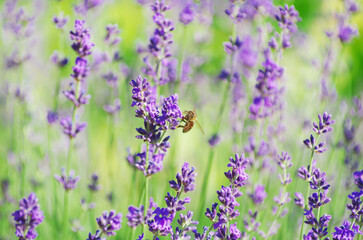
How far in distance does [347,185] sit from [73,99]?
1376 mm

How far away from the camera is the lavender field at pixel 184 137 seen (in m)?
1.42

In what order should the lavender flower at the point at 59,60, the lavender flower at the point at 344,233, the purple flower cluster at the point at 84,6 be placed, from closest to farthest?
the lavender flower at the point at 344,233 < the lavender flower at the point at 59,60 < the purple flower cluster at the point at 84,6

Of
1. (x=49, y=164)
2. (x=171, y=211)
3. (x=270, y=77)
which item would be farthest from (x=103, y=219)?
(x=49, y=164)

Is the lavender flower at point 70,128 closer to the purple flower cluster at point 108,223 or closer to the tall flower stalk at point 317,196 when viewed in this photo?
the purple flower cluster at point 108,223

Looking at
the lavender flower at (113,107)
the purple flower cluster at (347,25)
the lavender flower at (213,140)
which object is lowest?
the lavender flower at (213,140)

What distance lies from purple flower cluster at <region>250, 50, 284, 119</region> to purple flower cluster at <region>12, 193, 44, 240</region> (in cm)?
105

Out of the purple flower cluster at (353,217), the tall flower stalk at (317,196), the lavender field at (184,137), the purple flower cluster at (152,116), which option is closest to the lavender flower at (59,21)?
the lavender field at (184,137)

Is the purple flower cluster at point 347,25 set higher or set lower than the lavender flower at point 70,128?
higher

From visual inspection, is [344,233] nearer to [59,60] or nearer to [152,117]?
[152,117]

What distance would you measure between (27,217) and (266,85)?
1122 millimetres

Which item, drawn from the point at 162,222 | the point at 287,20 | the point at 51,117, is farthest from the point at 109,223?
the point at 287,20

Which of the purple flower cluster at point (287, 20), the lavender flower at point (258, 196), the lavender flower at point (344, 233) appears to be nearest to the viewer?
the lavender flower at point (344, 233)

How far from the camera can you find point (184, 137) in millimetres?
4070

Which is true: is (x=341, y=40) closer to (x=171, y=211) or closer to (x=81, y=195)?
(x=171, y=211)
